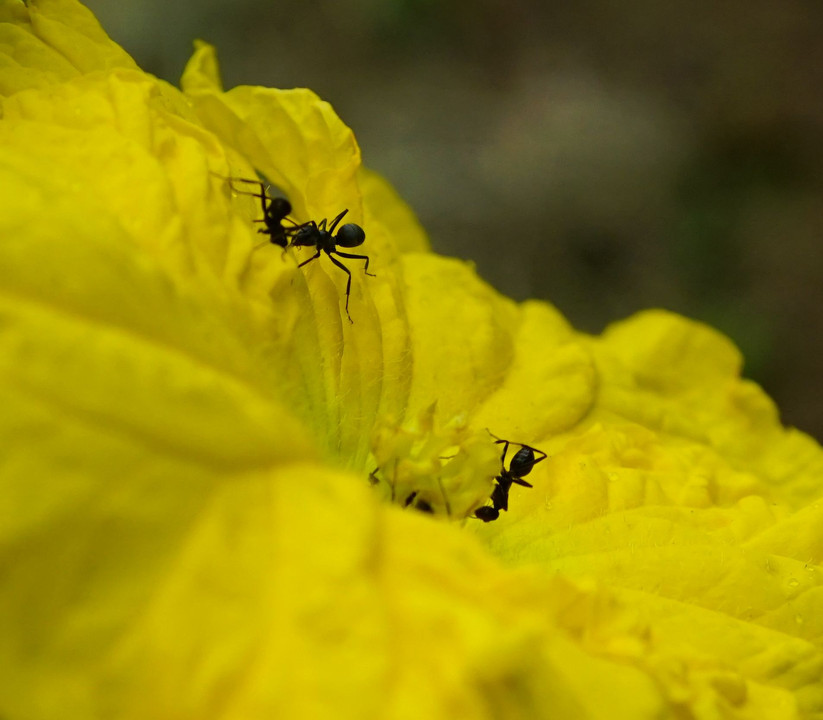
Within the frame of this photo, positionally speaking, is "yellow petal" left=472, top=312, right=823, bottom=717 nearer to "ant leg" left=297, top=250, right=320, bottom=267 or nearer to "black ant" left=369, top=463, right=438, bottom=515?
"black ant" left=369, top=463, right=438, bottom=515

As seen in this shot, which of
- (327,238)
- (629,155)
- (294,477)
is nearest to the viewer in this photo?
(294,477)

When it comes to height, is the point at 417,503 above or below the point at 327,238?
below

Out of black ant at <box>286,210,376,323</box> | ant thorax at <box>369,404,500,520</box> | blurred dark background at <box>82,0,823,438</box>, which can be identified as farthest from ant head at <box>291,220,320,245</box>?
blurred dark background at <box>82,0,823,438</box>

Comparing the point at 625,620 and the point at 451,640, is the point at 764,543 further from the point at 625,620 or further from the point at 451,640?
the point at 451,640

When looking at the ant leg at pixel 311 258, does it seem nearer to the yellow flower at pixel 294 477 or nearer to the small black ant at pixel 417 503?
the yellow flower at pixel 294 477

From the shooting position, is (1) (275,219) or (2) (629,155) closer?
(1) (275,219)

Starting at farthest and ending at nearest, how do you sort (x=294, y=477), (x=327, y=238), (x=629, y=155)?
(x=629, y=155) → (x=327, y=238) → (x=294, y=477)

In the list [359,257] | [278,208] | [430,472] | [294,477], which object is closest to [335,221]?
[359,257]

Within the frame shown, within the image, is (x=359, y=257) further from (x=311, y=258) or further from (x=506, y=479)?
(x=506, y=479)
